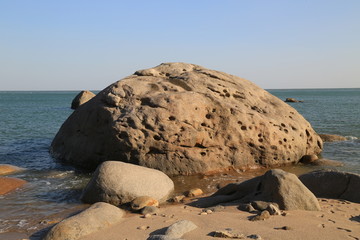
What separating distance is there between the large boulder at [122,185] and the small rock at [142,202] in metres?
0.25

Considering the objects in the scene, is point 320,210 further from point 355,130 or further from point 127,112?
point 355,130

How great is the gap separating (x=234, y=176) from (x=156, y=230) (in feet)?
16.4

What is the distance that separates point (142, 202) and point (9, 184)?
157 inches

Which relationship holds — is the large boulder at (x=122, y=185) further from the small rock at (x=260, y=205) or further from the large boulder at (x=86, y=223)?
the small rock at (x=260, y=205)

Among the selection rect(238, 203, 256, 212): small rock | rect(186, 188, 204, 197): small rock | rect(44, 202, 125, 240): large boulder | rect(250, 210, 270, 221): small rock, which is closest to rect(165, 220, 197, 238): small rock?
rect(250, 210, 270, 221): small rock

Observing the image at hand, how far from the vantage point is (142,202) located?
23.0 ft

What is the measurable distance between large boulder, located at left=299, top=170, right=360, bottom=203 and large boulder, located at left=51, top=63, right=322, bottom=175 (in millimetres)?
3177

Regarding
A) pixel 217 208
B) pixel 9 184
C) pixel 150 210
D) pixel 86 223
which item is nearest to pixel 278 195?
pixel 217 208

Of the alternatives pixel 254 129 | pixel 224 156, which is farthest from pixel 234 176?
pixel 254 129

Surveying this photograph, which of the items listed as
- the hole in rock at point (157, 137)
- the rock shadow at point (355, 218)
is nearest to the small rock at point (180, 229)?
the rock shadow at point (355, 218)

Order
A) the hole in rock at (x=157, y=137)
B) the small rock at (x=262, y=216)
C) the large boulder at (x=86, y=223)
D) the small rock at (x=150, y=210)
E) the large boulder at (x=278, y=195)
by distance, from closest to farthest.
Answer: the large boulder at (x=86, y=223)
the small rock at (x=262, y=216)
the large boulder at (x=278, y=195)
the small rock at (x=150, y=210)
the hole in rock at (x=157, y=137)

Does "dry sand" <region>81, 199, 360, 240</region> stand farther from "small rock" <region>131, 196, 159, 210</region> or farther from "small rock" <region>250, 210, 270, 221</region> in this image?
"small rock" <region>131, 196, 159, 210</region>

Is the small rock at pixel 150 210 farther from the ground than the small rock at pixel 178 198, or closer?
farther from the ground

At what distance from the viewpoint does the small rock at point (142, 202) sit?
6.93 m
